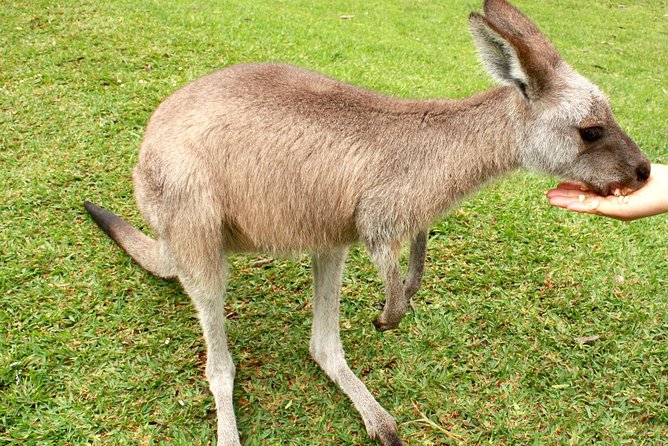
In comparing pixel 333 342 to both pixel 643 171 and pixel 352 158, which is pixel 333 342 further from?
pixel 643 171

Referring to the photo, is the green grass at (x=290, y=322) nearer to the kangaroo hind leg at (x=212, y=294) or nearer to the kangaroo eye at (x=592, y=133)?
the kangaroo hind leg at (x=212, y=294)

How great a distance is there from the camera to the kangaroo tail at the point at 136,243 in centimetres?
324

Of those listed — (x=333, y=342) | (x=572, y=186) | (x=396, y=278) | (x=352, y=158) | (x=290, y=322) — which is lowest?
(x=290, y=322)

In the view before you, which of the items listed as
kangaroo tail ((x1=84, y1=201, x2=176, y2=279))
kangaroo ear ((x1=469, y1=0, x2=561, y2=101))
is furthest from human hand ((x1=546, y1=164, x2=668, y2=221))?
kangaroo tail ((x1=84, y1=201, x2=176, y2=279))

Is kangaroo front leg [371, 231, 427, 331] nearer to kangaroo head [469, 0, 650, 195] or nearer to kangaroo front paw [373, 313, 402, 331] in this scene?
kangaroo front paw [373, 313, 402, 331]

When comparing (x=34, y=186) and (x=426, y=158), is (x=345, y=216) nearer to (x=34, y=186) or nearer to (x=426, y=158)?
(x=426, y=158)

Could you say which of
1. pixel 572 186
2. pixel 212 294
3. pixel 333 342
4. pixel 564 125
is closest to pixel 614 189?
pixel 572 186

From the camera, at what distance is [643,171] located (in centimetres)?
247

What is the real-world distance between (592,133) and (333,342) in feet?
4.99

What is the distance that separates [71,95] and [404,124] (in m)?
3.41

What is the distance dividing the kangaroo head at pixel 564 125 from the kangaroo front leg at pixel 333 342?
1.02 m

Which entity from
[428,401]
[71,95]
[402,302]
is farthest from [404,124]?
[71,95]

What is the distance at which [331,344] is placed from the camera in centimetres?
298

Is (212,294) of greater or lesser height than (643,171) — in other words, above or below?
below
